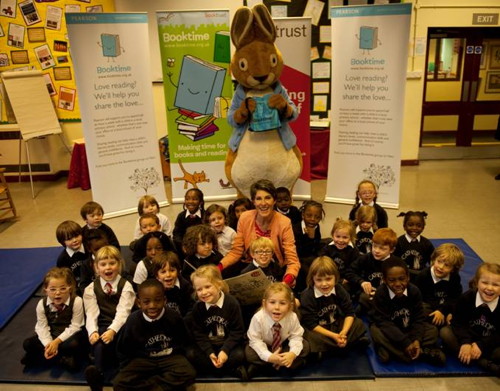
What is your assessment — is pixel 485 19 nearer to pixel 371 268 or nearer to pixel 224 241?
pixel 371 268

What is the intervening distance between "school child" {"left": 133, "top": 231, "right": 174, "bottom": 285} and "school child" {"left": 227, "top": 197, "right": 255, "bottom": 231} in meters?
0.58

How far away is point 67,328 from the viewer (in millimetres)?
2564

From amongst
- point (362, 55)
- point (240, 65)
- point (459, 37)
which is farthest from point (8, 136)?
point (459, 37)

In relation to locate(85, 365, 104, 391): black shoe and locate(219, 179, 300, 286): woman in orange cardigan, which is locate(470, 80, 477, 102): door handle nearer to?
locate(219, 179, 300, 286): woman in orange cardigan

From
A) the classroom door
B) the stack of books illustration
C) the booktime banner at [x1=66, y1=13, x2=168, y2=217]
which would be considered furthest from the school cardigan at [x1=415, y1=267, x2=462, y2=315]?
the classroom door

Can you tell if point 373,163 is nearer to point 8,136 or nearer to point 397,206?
point 397,206

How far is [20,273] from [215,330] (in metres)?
2.09

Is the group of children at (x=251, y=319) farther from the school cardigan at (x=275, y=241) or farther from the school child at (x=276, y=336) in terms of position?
the school cardigan at (x=275, y=241)

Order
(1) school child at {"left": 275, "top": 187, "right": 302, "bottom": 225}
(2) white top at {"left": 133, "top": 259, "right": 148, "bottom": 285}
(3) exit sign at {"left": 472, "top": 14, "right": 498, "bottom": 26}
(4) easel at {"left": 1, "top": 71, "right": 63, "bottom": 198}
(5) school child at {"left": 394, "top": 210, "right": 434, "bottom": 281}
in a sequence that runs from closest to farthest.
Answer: (2) white top at {"left": 133, "top": 259, "right": 148, "bottom": 285} → (5) school child at {"left": 394, "top": 210, "right": 434, "bottom": 281} → (1) school child at {"left": 275, "top": 187, "right": 302, "bottom": 225} → (4) easel at {"left": 1, "top": 71, "right": 63, "bottom": 198} → (3) exit sign at {"left": 472, "top": 14, "right": 498, "bottom": 26}

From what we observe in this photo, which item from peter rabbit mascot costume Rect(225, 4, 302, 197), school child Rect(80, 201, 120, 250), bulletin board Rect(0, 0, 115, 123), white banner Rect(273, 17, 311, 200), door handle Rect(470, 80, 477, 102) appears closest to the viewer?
school child Rect(80, 201, 120, 250)

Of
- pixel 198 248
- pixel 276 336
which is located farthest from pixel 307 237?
pixel 276 336

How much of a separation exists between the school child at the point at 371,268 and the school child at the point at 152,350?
118 cm

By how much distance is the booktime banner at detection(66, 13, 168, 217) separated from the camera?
4.42m

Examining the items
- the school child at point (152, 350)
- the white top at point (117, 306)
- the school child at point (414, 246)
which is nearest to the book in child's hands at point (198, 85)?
the school child at point (414, 246)
